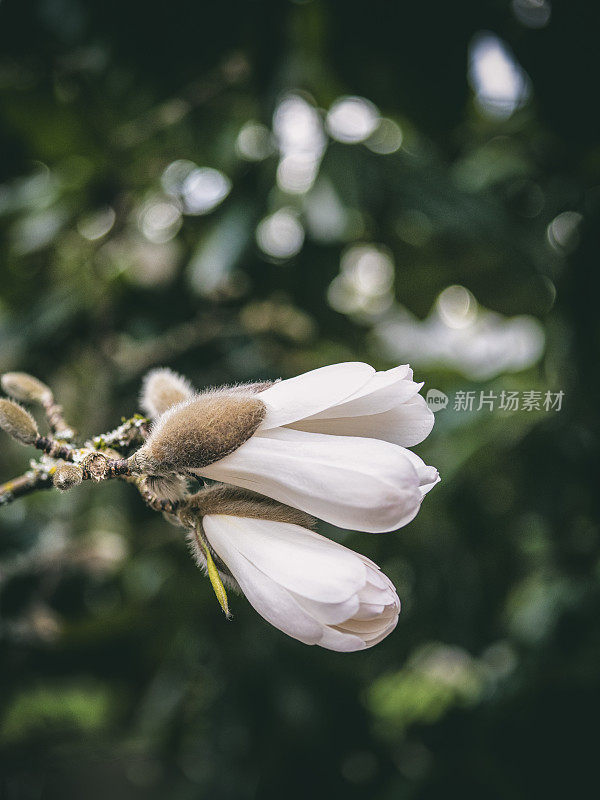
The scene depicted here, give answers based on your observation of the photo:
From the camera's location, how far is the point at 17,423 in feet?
0.92

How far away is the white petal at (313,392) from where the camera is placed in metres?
0.26

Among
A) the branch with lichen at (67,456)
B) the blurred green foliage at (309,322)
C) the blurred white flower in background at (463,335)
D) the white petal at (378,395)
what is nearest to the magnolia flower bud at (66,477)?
the branch with lichen at (67,456)

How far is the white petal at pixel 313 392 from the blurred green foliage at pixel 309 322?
1.27ft

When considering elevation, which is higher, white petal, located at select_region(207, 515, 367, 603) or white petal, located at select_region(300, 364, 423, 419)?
white petal, located at select_region(300, 364, 423, 419)

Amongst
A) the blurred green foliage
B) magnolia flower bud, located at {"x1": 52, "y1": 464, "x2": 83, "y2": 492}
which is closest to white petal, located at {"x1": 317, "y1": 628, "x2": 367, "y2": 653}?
magnolia flower bud, located at {"x1": 52, "y1": 464, "x2": 83, "y2": 492}

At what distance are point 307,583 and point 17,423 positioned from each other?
146 mm

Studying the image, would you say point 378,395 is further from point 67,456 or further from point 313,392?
point 67,456

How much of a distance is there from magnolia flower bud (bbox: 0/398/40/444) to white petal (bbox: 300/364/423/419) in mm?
128

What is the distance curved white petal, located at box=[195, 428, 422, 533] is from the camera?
24 cm

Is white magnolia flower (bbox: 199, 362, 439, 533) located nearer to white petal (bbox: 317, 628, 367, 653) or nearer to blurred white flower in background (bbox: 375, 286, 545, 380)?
white petal (bbox: 317, 628, 367, 653)

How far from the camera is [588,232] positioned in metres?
0.72

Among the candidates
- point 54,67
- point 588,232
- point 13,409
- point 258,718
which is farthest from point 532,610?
point 54,67

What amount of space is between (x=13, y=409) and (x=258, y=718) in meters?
0.69

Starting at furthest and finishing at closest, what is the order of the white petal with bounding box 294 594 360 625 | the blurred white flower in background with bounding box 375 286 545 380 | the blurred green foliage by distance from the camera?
the blurred white flower in background with bounding box 375 286 545 380 → the blurred green foliage → the white petal with bounding box 294 594 360 625
